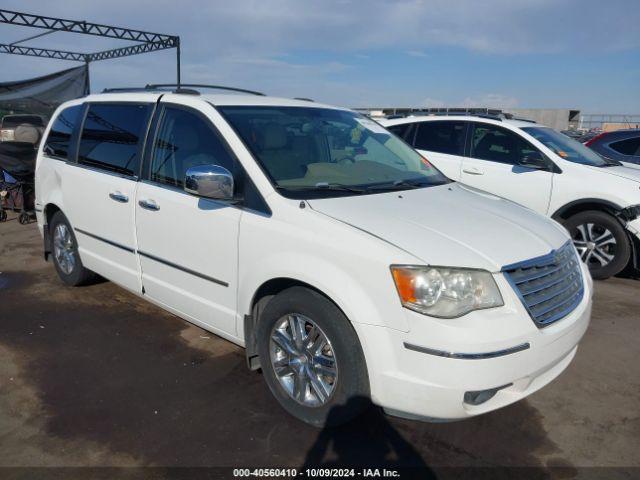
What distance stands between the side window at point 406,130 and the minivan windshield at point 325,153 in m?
3.20

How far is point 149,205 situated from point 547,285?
8.58ft

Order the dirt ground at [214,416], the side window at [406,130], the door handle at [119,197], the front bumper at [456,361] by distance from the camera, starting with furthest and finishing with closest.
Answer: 1. the side window at [406,130]
2. the door handle at [119,197]
3. the dirt ground at [214,416]
4. the front bumper at [456,361]

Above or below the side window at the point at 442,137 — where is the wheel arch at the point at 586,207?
below

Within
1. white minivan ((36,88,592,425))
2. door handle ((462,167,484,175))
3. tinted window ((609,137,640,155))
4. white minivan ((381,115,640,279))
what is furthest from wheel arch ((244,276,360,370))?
tinted window ((609,137,640,155))

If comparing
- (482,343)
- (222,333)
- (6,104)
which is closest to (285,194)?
(222,333)

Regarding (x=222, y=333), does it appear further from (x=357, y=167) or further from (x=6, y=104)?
(x=6, y=104)

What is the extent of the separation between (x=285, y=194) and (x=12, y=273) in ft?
14.1

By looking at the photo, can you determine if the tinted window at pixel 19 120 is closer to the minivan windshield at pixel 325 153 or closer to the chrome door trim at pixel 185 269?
the chrome door trim at pixel 185 269

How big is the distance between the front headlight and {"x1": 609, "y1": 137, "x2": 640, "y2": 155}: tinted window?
7346mm

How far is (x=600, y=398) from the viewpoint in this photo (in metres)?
3.38

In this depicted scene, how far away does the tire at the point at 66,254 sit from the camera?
493 centimetres

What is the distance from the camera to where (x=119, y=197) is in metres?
3.99

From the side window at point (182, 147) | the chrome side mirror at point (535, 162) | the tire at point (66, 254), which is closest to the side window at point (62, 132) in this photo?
the tire at point (66, 254)

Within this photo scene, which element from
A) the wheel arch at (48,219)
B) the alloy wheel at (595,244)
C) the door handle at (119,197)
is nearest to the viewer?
the door handle at (119,197)
